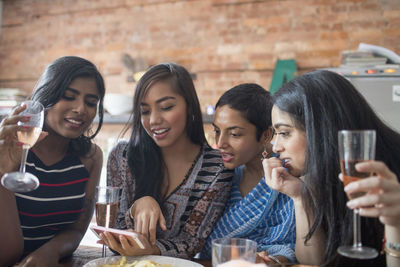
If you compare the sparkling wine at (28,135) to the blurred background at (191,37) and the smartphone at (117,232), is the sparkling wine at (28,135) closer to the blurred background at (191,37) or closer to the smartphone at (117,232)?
the smartphone at (117,232)

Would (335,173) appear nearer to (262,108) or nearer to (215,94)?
(262,108)

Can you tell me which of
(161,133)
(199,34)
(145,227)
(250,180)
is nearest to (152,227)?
(145,227)

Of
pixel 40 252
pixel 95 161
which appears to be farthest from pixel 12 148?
pixel 95 161

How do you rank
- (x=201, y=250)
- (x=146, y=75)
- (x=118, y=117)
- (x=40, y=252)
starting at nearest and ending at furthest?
(x=40, y=252)
(x=201, y=250)
(x=146, y=75)
(x=118, y=117)

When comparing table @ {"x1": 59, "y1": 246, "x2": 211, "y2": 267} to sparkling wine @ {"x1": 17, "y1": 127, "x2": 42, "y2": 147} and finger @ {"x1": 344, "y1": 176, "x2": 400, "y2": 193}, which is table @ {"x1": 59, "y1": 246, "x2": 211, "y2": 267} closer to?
sparkling wine @ {"x1": 17, "y1": 127, "x2": 42, "y2": 147}

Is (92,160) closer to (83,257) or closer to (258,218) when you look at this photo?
(83,257)

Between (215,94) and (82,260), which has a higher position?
(215,94)

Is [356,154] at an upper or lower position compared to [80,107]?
lower

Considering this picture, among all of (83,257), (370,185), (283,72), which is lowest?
(83,257)

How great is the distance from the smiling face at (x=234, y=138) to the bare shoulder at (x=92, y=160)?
0.54m

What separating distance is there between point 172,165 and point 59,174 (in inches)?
17.2

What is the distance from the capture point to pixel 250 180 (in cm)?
158

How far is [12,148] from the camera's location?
1183 mm

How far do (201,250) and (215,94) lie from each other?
8.57 feet
